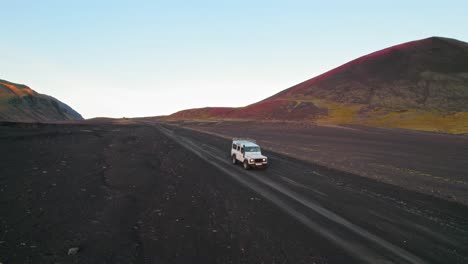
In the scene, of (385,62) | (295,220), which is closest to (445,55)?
(385,62)

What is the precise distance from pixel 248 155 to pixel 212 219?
44.2ft

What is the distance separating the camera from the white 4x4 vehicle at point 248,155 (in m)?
25.4

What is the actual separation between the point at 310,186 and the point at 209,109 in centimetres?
17002

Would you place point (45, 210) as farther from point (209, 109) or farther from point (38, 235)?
point (209, 109)

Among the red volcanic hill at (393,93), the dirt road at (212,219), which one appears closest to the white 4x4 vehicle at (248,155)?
the dirt road at (212,219)

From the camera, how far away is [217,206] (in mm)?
14719

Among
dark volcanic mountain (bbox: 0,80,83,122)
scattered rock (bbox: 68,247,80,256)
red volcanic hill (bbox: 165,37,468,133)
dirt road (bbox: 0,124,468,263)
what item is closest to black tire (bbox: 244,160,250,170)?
dirt road (bbox: 0,124,468,263)

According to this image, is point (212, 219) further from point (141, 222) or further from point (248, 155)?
point (248, 155)

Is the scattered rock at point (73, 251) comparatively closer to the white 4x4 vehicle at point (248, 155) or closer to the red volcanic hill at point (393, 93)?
the white 4x4 vehicle at point (248, 155)

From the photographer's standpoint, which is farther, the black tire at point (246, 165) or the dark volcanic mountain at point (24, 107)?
the dark volcanic mountain at point (24, 107)

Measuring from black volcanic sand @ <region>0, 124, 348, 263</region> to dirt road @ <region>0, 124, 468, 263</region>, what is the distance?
4 cm

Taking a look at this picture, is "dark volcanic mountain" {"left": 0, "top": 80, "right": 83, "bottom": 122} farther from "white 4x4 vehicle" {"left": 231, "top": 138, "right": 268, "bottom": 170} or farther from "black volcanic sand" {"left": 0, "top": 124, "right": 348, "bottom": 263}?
"black volcanic sand" {"left": 0, "top": 124, "right": 348, "bottom": 263}

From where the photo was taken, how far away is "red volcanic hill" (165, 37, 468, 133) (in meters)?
96.6

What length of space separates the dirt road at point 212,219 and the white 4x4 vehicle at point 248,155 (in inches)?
123
